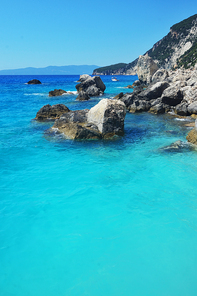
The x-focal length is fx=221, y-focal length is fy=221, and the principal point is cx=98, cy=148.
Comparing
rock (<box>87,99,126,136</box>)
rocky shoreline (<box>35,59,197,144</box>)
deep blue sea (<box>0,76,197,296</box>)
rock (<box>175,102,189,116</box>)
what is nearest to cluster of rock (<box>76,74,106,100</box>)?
rocky shoreline (<box>35,59,197,144</box>)

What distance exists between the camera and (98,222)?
276 inches

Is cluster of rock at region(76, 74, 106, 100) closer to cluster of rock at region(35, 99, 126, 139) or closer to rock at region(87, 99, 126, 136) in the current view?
cluster of rock at region(35, 99, 126, 139)

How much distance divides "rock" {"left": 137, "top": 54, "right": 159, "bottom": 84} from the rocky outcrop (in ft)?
164

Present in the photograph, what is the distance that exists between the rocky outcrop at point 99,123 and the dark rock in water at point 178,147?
3.90 m

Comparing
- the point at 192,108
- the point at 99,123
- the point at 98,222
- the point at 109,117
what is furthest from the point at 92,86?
the point at 98,222

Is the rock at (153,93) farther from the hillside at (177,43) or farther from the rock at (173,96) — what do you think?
the hillside at (177,43)

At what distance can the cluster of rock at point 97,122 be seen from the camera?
579 inches

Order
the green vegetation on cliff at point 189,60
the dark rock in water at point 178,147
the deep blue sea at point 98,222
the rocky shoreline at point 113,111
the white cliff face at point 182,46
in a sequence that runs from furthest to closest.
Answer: the white cliff face at point 182,46 → the green vegetation on cliff at point 189,60 → the rocky shoreline at point 113,111 → the dark rock in water at point 178,147 → the deep blue sea at point 98,222

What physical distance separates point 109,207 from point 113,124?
27.9 ft

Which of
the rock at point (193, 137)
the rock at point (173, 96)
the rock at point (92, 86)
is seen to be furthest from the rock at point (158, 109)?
the rock at point (92, 86)

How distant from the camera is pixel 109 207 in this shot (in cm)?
777

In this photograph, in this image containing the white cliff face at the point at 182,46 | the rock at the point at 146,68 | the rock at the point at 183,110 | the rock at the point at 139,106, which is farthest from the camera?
the white cliff face at the point at 182,46

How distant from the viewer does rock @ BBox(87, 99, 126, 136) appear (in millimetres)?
14969

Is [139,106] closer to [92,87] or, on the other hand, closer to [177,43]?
[92,87]
